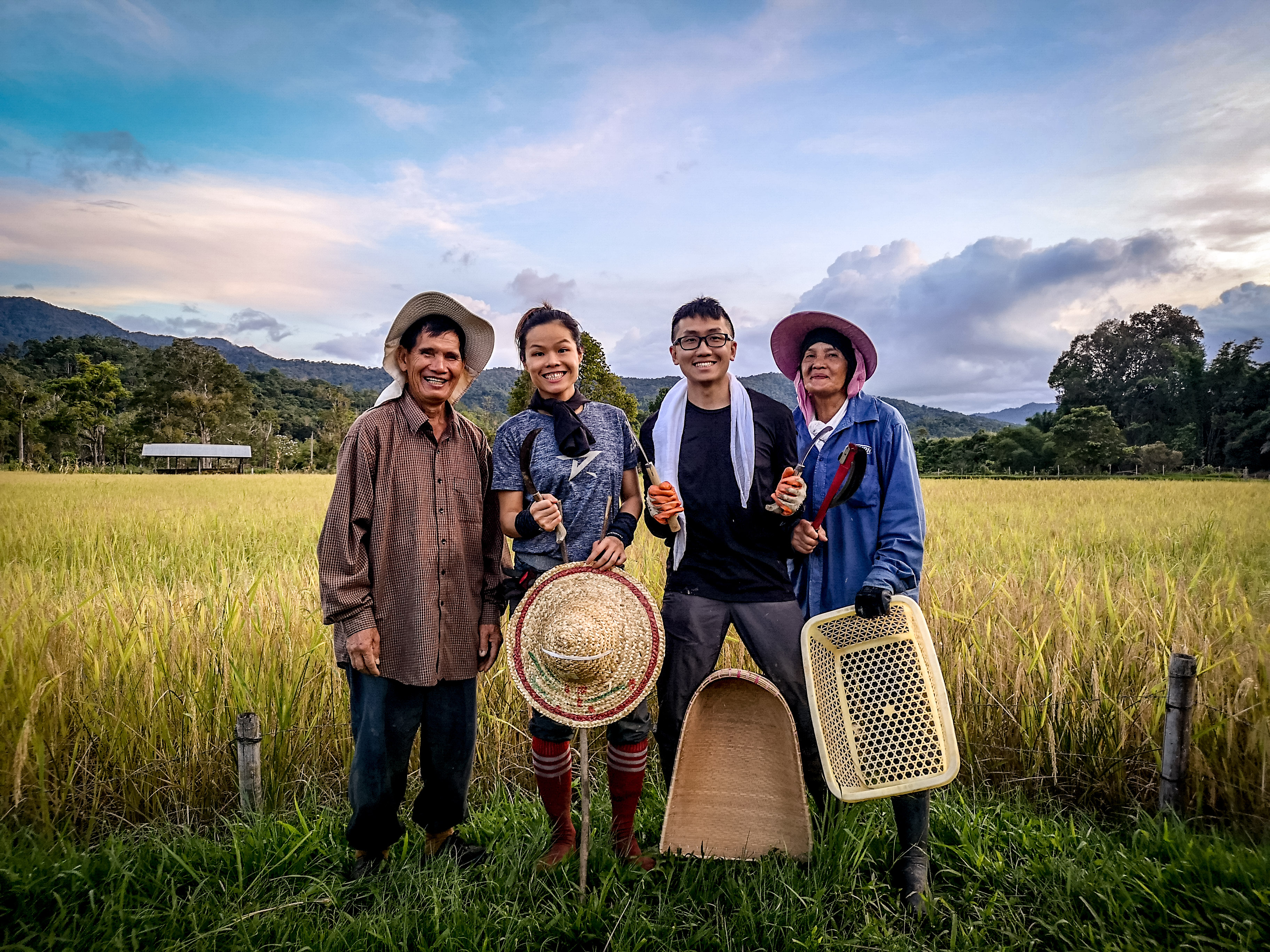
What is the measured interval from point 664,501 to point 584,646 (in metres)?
0.58

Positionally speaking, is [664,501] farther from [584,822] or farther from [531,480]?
[584,822]

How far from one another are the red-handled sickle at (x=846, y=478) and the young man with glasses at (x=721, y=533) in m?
0.14

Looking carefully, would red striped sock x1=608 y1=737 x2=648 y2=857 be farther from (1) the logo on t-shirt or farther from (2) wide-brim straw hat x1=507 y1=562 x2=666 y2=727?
(1) the logo on t-shirt

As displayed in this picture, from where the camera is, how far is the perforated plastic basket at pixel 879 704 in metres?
2.22

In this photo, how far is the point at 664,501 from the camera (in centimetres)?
233

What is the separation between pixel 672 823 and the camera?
2588 millimetres

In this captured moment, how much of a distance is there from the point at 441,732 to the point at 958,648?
112 inches

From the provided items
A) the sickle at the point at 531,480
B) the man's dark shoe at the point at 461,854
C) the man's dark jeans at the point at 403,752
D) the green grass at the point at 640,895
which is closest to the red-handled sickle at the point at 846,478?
the sickle at the point at 531,480

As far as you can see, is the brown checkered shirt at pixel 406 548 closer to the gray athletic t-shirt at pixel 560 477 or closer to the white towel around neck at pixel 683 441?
the gray athletic t-shirt at pixel 560 477

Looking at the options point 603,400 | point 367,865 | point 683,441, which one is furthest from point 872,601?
point 603,400

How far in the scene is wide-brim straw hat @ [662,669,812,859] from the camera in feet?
8.26

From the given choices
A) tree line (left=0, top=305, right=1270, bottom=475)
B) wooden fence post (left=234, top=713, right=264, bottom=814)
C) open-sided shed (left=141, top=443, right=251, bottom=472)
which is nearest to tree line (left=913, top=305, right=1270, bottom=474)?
tree line (left=0, top=305, right=1270, bottom=475)

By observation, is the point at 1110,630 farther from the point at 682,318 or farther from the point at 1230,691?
the point at 682,318

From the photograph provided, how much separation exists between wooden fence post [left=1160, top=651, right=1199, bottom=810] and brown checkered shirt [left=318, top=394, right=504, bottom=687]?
285 centimetres
